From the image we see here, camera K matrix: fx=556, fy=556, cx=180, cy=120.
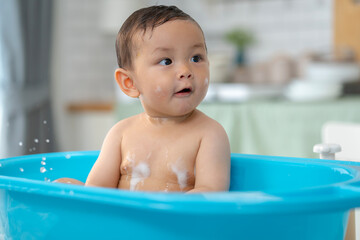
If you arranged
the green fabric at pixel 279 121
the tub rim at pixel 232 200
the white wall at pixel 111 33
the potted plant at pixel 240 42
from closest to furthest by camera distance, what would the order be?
1. the tub rim at pixel 232 200
2. the green fabric at pixel 279 121
3. the white wall at pixel 111 33
4. the potted plant at pixel 240 42

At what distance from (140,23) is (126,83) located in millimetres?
87

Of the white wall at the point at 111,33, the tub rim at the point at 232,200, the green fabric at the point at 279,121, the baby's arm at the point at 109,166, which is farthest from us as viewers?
the white wall at the point at 111,33

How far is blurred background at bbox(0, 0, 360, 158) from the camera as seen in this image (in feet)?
6.60

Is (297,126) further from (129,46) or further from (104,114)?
(129,46)

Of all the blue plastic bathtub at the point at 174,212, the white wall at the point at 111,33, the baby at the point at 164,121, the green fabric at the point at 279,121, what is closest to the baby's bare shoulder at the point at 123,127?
the baby at the point at 164,121

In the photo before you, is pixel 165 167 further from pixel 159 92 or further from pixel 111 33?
pixel 111 33

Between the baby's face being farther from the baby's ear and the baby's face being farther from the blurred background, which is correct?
the blurred background

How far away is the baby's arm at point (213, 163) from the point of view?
0.68 m

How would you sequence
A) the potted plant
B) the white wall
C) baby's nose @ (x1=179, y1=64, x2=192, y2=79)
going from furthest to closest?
the potted plant < the white wall < baby's nose @ (x1=179, y1=64, x2=192, y2=79)

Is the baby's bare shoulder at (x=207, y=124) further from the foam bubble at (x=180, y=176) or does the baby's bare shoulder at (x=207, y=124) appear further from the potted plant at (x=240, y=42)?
the potted plant at (x=240, y=42)

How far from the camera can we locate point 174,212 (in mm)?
418

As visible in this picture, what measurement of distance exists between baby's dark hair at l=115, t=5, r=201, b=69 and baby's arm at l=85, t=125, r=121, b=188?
11 centimetres

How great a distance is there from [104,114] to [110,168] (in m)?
2.08

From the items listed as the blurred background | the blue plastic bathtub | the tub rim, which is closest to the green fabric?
the blurred background
